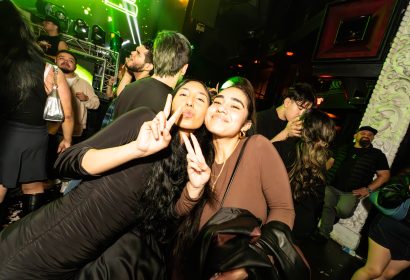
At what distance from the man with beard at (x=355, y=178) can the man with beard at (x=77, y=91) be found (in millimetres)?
4547

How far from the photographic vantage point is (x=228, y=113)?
1722mm

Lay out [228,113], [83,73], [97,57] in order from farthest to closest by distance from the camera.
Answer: [83,73]
[97,57]
[228,113]

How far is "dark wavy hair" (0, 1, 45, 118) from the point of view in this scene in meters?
1.96

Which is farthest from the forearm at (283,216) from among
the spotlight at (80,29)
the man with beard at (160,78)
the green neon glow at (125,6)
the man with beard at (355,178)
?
the green neon glow at (125,6)

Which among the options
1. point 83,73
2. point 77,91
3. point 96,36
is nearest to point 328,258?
point 77,91

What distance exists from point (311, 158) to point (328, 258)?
249cm

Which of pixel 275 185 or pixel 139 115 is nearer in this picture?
pixel 139 115

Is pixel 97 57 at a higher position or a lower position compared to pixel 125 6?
lower

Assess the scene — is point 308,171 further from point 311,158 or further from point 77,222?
point 77,222

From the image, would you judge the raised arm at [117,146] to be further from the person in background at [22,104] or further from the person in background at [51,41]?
the person in background at [51,41]

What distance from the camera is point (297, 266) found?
3.75 ft

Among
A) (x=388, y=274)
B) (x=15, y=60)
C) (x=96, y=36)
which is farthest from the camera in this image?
→ (x=96, y=36)

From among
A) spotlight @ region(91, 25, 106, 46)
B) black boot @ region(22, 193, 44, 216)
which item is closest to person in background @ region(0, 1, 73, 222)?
black boot @ region(22, 193, 44, 216)

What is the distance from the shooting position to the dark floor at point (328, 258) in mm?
3281
